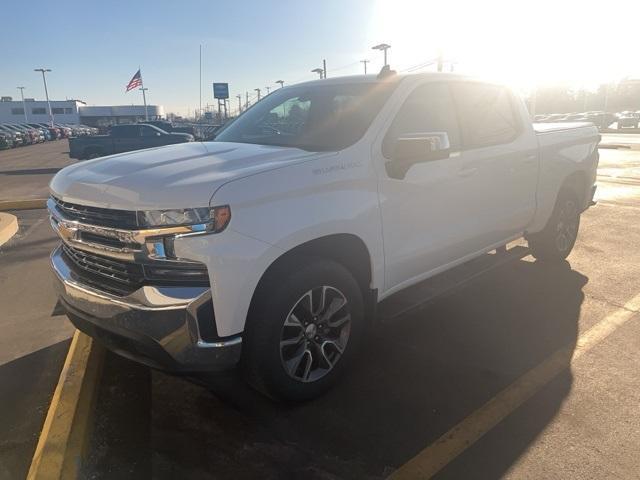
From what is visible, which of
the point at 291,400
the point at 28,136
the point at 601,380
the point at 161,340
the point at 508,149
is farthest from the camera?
the point at 28,136

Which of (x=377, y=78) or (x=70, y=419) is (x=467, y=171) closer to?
(x=377, y=78)

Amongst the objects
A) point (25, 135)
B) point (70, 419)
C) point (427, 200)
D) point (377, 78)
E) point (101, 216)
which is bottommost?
point (70, 419)

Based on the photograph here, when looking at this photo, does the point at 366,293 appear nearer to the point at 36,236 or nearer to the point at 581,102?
the point at 36,236

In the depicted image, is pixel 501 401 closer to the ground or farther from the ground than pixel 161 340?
closer to the ground

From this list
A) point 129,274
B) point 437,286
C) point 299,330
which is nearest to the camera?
point 129,274

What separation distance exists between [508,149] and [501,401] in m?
2.33

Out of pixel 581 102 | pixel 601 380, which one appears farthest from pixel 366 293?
pixel 581 102

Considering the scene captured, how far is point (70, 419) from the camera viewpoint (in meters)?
2.77

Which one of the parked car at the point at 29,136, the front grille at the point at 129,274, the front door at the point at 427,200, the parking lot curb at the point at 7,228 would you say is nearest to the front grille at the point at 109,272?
the front grille at the point at 129,274

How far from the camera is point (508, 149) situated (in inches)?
178

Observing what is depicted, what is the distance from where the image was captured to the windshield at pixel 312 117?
346cm

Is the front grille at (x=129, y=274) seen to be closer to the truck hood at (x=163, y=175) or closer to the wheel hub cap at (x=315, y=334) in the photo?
the truck hood at (x=163, y=175)

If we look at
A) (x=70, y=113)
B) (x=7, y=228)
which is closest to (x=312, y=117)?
(x=7, y=228)

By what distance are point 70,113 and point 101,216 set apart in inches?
4449
